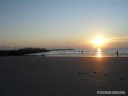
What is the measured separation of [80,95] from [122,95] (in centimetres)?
156

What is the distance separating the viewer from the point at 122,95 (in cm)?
849

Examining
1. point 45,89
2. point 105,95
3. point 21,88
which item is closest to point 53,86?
point 45,89

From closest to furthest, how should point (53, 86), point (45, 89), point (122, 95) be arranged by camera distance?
point (122, 95) → point (45, 89) → point (53, 86)

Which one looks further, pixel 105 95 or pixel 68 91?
pixel 68 91

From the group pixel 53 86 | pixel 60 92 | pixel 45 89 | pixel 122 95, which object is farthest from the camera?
pixel 53 86

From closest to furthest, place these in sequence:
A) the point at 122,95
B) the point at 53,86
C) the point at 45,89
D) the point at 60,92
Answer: the point at 122,95 → the point at 60,92 → the point at 45,89 → the point at 53,86

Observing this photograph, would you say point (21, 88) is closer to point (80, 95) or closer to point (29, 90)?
point (29, 90)

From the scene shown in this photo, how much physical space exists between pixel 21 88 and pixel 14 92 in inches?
31.9

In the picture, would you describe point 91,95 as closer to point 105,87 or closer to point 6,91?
point 105,87

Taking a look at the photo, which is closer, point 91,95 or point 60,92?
point 91,95

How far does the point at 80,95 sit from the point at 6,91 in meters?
3.18

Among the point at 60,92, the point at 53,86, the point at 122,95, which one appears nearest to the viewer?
the point at 122,95

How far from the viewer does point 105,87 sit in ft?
33.3

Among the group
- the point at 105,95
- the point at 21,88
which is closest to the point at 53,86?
the point at 21,88
